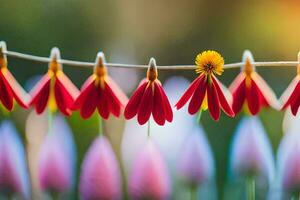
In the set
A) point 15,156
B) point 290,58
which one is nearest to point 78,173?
point 15,156

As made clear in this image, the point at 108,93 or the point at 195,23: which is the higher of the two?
the point at 195,23

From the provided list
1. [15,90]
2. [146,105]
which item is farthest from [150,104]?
[15,90]

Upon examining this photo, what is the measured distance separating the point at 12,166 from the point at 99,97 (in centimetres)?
17

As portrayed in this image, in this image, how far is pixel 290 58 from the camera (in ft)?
2.40

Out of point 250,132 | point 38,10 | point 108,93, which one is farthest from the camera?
point 38,10

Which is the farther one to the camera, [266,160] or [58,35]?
[58,35]

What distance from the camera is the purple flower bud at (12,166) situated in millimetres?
534

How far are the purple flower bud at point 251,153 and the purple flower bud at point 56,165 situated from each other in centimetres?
17

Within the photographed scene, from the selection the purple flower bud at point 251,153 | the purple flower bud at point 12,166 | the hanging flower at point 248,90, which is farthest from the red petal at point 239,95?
the purple flower bud at point 12,166

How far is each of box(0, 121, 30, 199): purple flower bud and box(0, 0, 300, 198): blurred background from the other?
0.05m

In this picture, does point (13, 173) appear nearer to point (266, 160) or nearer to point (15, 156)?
point (15, 156)

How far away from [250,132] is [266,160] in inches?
1.3

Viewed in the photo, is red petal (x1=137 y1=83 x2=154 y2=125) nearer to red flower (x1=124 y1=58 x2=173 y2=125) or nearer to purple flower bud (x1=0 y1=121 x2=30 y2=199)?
red flower (x1=124 y1=58 x2=173 y2=125)

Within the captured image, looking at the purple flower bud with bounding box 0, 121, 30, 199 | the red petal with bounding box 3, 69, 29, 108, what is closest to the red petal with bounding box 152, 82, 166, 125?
the red petal with bounding box 3, 69, 29, 108
